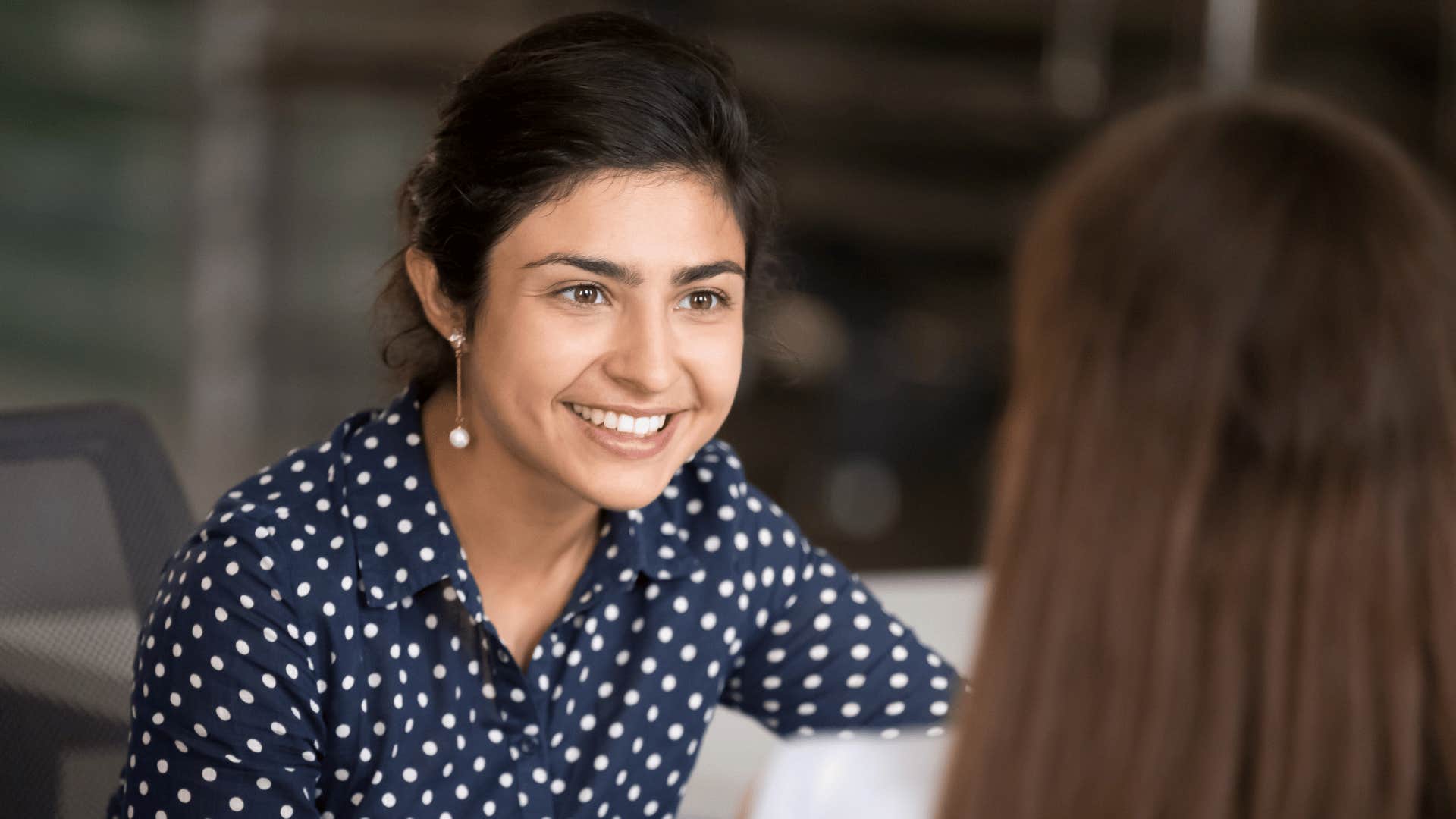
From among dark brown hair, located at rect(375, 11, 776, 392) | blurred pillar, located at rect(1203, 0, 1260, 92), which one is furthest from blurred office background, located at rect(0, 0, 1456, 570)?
dark brown hair, located at rect(375, 11, 776, 392)

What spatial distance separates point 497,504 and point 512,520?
2 cm

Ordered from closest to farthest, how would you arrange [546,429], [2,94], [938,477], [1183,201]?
[1183,201], [546,429], [2,94], [938,477]

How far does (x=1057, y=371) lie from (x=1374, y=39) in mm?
5675

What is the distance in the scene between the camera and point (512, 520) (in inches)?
52.7

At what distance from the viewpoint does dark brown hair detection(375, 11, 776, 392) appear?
4.03 ft

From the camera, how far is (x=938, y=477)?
5.60m

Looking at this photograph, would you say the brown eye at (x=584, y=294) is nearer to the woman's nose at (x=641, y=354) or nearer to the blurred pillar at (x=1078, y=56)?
the woman's nose at (x=641, y=354)

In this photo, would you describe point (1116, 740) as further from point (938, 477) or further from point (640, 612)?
point (938, 477)

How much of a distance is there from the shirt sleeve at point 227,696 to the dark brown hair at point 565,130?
0.94ft

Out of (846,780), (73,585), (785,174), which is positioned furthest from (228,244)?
(846,780)

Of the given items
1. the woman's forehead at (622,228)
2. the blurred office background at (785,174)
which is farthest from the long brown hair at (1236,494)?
the blurred office background at (785,174)

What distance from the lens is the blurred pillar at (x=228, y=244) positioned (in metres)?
4.85

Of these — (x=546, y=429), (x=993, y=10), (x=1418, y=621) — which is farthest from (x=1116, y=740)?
(x=993, y=10)

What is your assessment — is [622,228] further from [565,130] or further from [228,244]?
[228,244]
